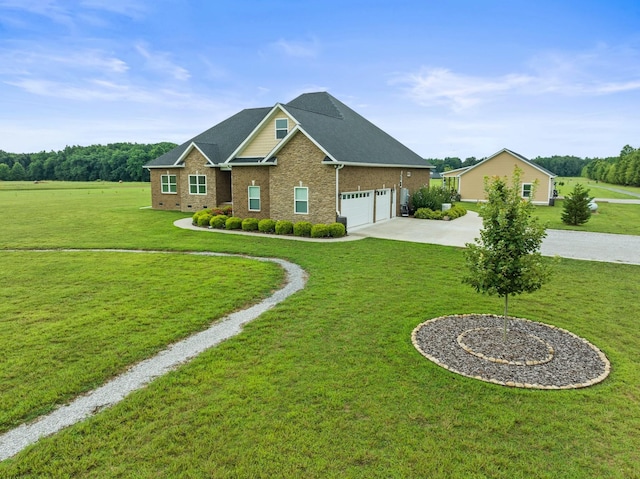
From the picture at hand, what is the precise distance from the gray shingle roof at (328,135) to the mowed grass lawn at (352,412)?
45.1 feet

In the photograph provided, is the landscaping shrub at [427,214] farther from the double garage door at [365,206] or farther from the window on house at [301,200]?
the window on house at [301,200]

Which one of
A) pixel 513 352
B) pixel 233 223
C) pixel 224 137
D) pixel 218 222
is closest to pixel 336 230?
pixel 233 223

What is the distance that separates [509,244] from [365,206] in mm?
17682

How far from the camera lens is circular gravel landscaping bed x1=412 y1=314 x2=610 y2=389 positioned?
666cm

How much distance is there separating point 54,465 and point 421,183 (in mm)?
31597

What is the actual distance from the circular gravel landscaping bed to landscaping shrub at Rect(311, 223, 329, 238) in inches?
472

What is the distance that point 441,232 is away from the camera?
22500 millimetres

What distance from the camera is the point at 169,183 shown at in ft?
108

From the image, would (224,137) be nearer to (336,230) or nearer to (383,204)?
(383,204)

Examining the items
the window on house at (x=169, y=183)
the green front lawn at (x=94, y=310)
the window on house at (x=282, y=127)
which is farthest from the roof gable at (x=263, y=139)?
the green front lawn at (x=94, y=310)

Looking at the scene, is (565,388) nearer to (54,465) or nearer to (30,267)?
(54,465)

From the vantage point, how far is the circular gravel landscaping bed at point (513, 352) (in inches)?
262

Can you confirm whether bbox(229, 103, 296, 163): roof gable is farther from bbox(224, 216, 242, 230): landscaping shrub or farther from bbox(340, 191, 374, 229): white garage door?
bbox(340, 191, 374, 229): white garage door

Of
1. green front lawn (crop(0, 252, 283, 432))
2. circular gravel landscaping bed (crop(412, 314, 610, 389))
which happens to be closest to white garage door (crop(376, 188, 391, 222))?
green front lawn (crop(0, 252, 283, 432))
